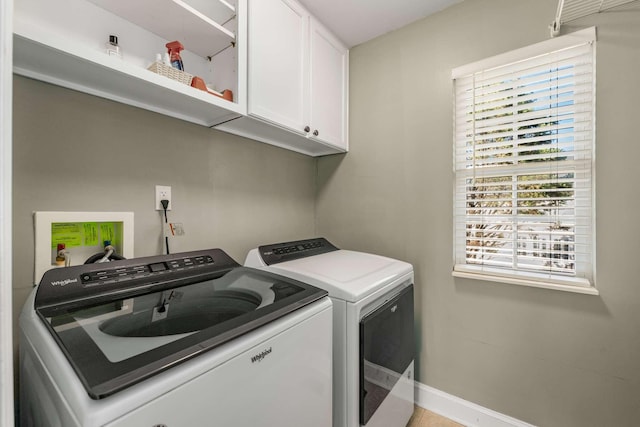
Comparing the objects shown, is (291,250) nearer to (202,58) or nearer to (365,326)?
(365,326)

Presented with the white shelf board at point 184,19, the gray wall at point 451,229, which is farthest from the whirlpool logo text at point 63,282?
the gray wall at point 451,229

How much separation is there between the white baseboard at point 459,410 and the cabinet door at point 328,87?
1.81 metres

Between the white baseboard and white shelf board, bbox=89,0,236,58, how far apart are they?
7.88 feet

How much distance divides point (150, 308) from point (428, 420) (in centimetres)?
176

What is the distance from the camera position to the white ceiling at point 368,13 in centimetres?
166

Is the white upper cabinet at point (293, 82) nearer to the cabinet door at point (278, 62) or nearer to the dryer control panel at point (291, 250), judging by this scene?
the cabinet door at point (278, 62)

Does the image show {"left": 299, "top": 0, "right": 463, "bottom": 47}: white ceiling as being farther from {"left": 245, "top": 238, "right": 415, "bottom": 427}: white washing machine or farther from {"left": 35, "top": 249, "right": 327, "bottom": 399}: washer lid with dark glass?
{"left": 35, "top": 249, "right": 327, "bottom": 399}: washer lid with dark glass

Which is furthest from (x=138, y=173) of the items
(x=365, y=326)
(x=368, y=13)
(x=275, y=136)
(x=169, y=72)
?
(x=368, y=13)

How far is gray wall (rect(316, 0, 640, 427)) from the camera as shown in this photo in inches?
49.7

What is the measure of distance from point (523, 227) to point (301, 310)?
1.37 m

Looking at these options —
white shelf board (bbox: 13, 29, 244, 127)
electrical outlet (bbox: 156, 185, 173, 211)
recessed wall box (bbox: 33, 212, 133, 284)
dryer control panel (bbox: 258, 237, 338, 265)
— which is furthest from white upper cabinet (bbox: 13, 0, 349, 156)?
dryer control panel (bbox: 258, 237, 338, 265)

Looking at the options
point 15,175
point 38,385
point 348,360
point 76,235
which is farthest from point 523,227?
point 15,175

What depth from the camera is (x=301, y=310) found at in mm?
928

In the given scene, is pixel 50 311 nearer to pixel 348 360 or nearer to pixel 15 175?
pixel 15 175
